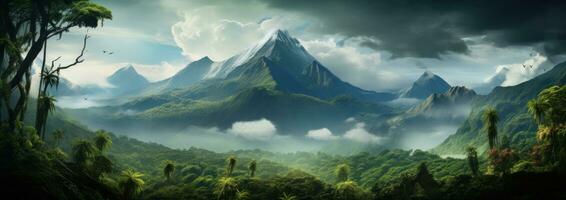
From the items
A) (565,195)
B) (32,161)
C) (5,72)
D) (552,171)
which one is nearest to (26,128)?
(5,72)

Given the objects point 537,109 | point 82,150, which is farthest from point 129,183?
point 537,109

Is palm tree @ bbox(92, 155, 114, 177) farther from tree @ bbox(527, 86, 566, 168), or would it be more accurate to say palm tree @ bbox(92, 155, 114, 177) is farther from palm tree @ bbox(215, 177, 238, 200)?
tree @ bbox(527, 86, 566, 168)

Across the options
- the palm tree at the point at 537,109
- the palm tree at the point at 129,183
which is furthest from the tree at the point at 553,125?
the palm tree at the point at 129,183

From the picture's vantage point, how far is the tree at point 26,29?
9281cm

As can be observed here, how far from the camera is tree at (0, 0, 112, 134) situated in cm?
9281

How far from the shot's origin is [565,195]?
11500cm

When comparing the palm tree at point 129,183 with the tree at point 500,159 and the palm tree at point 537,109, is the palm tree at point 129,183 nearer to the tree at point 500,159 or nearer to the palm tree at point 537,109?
the palm tree at point 537,109

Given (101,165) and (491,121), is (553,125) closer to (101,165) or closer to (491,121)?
(491,121)

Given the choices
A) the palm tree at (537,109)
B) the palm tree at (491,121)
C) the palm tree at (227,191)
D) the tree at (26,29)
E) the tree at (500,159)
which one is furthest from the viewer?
the tree at (500,159)

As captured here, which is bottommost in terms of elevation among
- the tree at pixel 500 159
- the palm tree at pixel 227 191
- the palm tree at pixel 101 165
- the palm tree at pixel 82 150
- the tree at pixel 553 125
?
the palm tree at pixel 227 191

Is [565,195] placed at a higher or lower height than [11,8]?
lower

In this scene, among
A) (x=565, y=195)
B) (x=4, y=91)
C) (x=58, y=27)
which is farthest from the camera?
(x=565, y=195)

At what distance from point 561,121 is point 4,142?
12698 centimetres

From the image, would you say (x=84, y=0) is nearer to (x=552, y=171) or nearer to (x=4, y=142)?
(x=4, y=142)
